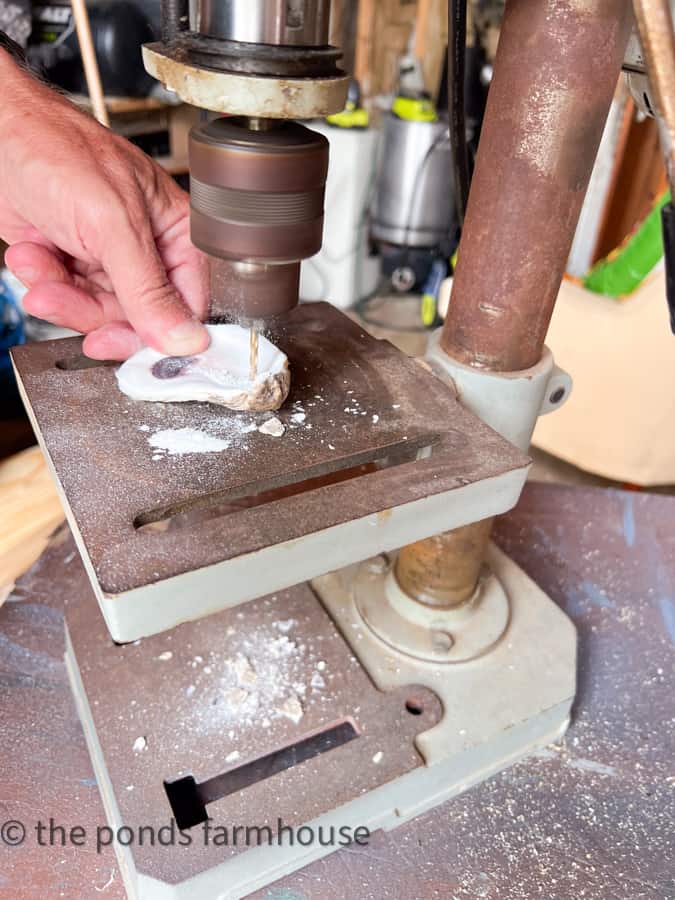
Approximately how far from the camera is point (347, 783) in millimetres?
642

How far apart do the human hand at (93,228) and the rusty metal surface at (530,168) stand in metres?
0.28

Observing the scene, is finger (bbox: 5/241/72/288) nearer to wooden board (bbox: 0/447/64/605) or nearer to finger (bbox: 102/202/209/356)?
finger (bbox: 102/202/209/356)

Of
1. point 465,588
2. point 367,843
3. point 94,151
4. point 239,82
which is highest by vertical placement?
point 239,82

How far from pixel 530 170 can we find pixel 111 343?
0.44m

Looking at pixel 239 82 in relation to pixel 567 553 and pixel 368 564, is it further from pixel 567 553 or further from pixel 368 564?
pixel 567 553

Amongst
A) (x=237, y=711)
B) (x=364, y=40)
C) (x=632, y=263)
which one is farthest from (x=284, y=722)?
(x=364, y=40)

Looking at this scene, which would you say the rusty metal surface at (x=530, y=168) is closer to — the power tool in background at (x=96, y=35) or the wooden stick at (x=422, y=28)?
the power tool in background at (x=96, y=35)

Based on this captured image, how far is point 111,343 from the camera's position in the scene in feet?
2.45

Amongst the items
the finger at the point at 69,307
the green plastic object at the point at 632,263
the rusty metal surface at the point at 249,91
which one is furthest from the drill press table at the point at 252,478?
the green plastic object at the point at 632,263

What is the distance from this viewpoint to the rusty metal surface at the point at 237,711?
2.02 ft

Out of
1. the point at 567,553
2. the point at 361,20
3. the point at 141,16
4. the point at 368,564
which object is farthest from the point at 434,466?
the point at 361,20

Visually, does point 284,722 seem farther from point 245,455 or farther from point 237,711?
point 245,455

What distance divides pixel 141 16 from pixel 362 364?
65.5 inches

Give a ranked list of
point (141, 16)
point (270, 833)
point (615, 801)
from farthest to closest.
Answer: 1. point (141, 16)
2. point (615, 801)
3. point (270, 833)
